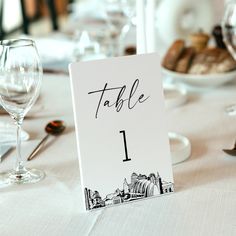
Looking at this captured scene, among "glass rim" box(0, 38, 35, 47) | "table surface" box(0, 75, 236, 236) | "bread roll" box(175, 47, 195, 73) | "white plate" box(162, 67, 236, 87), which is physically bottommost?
"table surface" box(0, 75, 236, 236)

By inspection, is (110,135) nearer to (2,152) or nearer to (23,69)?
(23,69)

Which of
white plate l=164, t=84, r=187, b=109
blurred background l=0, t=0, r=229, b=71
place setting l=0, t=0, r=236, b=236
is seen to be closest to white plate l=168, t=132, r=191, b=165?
place setting l=0, t=0, r=236, b=236


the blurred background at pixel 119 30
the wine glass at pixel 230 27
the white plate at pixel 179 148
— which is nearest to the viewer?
the white plate at pixel 179 148

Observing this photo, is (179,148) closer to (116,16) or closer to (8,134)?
(8,134)

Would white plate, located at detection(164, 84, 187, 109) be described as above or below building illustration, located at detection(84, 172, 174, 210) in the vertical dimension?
above

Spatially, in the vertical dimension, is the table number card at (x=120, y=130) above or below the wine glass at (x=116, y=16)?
below

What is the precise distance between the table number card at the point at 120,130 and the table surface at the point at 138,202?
0.03 metres

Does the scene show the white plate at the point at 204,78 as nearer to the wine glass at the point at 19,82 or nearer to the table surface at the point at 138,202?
the table surface at the point at 138,202

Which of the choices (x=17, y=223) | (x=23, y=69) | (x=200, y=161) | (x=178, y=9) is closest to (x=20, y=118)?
(x=23, y=69)

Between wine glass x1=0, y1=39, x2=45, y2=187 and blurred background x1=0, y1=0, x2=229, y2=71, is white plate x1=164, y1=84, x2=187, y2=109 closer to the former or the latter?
blurred background x1=0, y1=0, x2=229, y2=71

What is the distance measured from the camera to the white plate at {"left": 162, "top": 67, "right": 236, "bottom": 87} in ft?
4.50

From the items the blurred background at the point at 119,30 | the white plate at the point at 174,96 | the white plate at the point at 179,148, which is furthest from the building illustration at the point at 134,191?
the blurred background at the point at 119,30

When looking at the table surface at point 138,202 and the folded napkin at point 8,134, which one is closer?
the table surface at point 138,202

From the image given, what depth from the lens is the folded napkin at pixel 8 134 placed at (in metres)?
1.03
